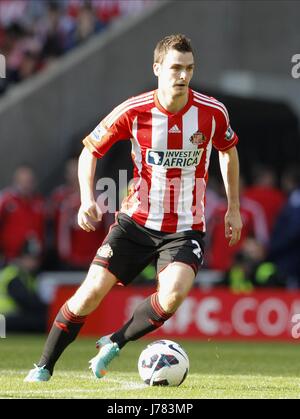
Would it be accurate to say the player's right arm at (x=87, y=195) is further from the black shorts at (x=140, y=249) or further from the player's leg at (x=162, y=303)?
the player's leg at (x=162, y=303)

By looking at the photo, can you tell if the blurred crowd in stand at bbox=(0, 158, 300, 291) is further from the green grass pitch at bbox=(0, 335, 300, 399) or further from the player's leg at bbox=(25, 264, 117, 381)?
the player's leg at bbox=(25, 264, 117, 381)

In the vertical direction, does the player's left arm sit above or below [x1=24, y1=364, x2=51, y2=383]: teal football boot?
above

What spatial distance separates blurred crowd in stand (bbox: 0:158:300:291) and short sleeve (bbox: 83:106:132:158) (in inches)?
276

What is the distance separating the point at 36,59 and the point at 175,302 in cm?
1107

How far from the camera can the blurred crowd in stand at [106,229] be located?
1508cm

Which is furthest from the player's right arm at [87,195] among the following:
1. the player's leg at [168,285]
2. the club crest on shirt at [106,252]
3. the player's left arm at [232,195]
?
the player's left arm at [232,195]

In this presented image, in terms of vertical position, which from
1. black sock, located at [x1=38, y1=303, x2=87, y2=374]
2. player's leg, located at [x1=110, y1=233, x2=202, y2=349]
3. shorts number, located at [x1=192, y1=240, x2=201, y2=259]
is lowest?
black sock, located at [x1=38, y1=303, x2=87, y2=374]

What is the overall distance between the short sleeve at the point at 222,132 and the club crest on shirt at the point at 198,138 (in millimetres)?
143

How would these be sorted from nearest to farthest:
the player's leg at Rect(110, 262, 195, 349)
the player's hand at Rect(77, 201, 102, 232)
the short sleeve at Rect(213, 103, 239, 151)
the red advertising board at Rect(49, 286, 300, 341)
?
the player's hand at Rect(77, 201, 102, 232) < the player's leg at Rect(110, 262, 195, 349) < the short sleeve at Rect(213, 103, 239, 151) < the red advertising board at Rect(49, 286, 300, 341)

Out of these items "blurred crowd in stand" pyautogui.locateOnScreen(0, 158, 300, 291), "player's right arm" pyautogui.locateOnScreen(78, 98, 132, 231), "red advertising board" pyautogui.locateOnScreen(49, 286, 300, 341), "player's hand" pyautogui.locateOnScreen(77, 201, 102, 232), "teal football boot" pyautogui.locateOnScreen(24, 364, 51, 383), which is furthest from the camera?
"blurred crowd in stand" pyautogui.locateOnScreen(0, 158, 300, 291)

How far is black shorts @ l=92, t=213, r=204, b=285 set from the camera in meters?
7.76

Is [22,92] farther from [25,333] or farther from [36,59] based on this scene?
[25,333]

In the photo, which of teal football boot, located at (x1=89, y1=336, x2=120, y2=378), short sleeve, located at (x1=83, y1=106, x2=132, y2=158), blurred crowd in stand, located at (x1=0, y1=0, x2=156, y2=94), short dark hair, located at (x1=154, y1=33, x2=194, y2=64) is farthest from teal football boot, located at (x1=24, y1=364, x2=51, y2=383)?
blurred crowd in stand, located at (x1=0, y1=0, x2=156, y2=94)
